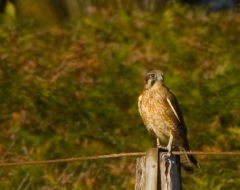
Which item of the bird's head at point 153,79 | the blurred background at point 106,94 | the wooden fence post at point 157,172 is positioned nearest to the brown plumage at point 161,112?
the bird's head at point 153,79

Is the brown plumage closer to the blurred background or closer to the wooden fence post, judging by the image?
the blurred background

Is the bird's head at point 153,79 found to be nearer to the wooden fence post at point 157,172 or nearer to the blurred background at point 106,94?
the blurred background at point 106,94

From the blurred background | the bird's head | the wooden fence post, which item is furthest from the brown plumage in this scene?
the wooden fence post

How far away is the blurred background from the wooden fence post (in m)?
2.76

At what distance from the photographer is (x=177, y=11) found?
33.9ft

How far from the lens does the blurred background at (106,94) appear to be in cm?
716

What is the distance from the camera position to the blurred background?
23.5ft

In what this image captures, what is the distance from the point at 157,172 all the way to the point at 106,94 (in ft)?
14.0

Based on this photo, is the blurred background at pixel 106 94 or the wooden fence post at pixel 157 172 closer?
the wooden fence post at pixel 157 172

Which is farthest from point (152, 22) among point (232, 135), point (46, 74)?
point (232, 135)

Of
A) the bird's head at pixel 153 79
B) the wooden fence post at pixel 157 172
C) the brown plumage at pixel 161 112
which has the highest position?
the bird's head at pixel 153 79

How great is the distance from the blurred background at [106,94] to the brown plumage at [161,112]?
3.14 feet

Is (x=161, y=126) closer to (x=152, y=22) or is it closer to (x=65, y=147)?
(x=65, y=147)

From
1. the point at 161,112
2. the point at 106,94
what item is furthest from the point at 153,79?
the point at 106,94
